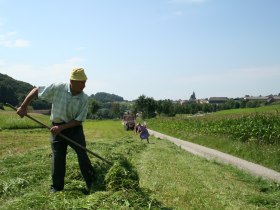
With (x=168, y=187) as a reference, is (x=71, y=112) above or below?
above

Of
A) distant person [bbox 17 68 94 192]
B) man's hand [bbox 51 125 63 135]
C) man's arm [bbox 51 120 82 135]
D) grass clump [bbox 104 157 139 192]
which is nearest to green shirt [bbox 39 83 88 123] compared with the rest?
distant person [bbox 17 68 94 192]

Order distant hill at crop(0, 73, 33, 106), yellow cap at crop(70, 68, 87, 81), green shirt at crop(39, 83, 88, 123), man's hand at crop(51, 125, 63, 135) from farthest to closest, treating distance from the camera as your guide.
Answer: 1. distant hill at crop(0, 73, 33, 106)
2. green shirt at crop(39, 83, 88, 123)
3. man's hand at crop(51, 125, 63, 135)
4. yellow cap at crop(70, 68, 87, 81)

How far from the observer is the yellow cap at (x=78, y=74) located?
7.73 metres

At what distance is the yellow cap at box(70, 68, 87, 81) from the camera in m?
7.73

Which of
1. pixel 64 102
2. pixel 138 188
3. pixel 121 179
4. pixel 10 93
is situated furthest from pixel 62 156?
pixel 10 93

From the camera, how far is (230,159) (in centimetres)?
1828

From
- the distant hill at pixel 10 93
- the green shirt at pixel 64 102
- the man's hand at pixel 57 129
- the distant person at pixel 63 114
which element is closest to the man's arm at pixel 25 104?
the distant person at pixel 63 114

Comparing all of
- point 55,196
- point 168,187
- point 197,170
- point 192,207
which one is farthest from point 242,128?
point 55,196

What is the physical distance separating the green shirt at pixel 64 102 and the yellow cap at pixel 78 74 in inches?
12.5

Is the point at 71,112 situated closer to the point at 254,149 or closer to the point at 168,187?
the point at 168,187

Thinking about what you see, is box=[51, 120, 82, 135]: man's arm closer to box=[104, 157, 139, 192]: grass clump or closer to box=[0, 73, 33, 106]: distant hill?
box=[104, 157, 139, 192]: grass clump

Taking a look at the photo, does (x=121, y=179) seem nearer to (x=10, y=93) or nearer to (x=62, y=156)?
(x=62, y=156)

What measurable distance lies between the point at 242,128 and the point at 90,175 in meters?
17.1

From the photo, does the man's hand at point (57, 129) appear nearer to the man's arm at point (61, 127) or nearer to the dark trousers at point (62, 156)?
the man's arm at point (61, 127)
